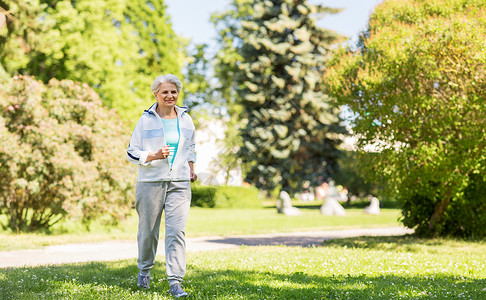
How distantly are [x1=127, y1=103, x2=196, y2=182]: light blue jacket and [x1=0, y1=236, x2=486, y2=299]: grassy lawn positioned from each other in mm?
1152

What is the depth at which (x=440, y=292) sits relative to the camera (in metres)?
4.80

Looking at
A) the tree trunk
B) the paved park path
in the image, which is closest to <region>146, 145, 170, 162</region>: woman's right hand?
the paved park path

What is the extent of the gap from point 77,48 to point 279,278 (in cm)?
1687

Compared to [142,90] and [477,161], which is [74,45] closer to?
[142,90]

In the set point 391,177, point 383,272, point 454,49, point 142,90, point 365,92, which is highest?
point 142,90

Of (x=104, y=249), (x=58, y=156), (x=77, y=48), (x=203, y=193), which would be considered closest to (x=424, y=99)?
(x=203, y=193)

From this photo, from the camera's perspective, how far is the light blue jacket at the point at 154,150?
4.56 metres

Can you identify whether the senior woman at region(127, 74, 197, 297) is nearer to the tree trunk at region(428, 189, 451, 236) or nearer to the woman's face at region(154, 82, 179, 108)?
the woman's face at region(154, 82, 179, 108)

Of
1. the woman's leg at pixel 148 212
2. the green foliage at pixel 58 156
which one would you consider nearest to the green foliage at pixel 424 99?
the green foliage at pixel 58 156

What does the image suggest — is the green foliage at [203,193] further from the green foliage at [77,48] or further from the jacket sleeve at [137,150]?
the green foliage at [77,48]

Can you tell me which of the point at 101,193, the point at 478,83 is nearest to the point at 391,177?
the point at 478,83

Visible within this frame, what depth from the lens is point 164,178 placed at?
14.9 ft

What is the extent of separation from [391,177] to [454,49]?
2915 mm

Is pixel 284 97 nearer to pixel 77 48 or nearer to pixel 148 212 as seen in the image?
pixel 77 48
